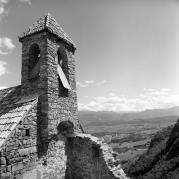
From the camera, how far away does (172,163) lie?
17.0m

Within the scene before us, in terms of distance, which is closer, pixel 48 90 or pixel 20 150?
pixel 20 150

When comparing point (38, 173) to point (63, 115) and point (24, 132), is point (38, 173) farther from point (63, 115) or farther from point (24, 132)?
point (63, 115)

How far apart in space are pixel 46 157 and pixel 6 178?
181cm

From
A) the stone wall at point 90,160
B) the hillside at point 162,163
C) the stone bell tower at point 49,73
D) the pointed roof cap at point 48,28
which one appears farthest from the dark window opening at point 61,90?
the hillside at point 162,163

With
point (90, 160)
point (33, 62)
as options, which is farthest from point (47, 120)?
point (33, 62)

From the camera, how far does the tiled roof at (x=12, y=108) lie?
6.57 m

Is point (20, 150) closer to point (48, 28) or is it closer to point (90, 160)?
point (90, 160)

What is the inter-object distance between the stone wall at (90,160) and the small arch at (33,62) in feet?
10.2

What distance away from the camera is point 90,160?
8.57 meters

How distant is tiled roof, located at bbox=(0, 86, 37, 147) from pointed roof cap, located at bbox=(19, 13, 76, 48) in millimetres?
2457

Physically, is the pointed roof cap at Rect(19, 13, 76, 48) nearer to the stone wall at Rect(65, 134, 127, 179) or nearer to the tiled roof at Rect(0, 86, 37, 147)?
A: the tiled roof at Rect(0, 86, 37, 147)

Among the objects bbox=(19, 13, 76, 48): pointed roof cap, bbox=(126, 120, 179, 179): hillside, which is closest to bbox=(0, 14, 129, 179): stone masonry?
bbox=(19, 13, 76, 48): pointed roof cap

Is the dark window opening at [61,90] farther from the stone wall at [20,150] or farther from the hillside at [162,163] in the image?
the hillside at [162,163]

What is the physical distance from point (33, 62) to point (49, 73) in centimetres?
136
